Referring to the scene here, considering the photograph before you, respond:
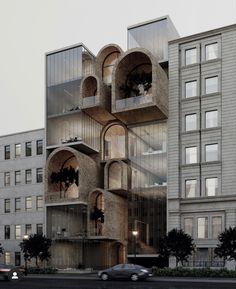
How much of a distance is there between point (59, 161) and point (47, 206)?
19.3ft

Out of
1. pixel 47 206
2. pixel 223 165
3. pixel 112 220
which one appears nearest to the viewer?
pixel 223 165

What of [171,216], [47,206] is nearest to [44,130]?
[47,206]

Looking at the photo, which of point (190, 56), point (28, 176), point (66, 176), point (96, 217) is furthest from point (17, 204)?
point (190, 56)

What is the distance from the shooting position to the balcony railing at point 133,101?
180 ft

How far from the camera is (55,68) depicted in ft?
209

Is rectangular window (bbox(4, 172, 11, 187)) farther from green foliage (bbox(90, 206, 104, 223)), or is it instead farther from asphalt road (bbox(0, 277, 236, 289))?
asphalt road (bbox(0, 277, 236, 289))

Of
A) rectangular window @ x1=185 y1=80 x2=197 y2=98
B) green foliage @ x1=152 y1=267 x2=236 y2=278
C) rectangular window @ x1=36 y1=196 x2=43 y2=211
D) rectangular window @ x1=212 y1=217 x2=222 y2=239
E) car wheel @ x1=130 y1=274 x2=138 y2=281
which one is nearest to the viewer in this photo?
car wheel @ x1=130 y1=274 x2=138 y2=281

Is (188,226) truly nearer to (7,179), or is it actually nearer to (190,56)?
(190,56)

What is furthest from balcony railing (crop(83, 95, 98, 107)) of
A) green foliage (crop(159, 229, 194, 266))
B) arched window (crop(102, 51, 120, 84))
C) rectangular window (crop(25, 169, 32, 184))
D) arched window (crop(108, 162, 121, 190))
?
green foliage (crop(159, 229, 194, 266))

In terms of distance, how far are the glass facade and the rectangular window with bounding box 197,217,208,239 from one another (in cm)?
417

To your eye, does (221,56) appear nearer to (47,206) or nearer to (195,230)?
(195,230)

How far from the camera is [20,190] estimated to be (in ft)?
218

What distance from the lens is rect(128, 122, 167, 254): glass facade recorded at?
183 ft

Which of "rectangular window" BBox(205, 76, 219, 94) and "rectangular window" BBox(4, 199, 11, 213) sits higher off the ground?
"rectangular window" BBox(205, 76, 219, 94)
